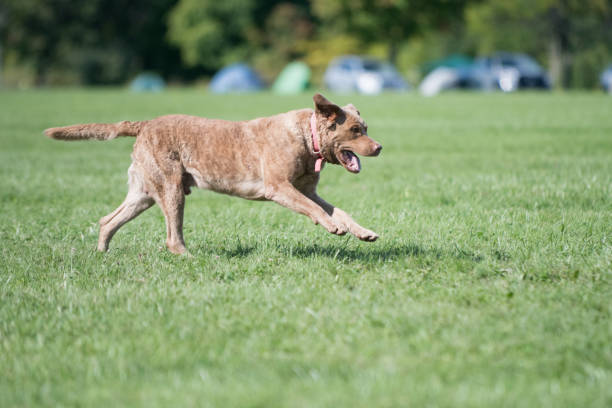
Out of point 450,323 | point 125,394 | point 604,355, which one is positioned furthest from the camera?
point 450,323

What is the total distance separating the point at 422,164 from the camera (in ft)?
36.2

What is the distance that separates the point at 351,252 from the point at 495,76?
37609mm

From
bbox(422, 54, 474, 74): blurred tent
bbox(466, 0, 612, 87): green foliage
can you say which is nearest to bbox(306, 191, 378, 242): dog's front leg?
bbox(466, 0, 612, 87): green foliage

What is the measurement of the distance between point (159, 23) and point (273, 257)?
6288 cm

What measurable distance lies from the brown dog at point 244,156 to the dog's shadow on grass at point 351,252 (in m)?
0.40

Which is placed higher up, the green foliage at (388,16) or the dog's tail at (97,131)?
the green foliage at (388,16)

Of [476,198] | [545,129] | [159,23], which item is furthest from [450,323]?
[159,23]

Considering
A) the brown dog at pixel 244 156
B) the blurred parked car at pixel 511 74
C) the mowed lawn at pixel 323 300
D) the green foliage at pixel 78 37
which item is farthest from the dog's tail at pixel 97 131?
the green foliage at pixel 78 37

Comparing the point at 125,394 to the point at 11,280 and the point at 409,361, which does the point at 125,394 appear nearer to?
the point at 409,361

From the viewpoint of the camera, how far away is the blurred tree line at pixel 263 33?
48.5m

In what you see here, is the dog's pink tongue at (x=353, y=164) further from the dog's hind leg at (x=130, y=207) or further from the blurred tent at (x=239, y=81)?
the blurred tent at (x=239, y=81)

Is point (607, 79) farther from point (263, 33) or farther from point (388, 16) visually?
point (263, 33)

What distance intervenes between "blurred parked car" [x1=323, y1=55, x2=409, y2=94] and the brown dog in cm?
3462

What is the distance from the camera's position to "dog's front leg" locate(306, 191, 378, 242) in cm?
507
